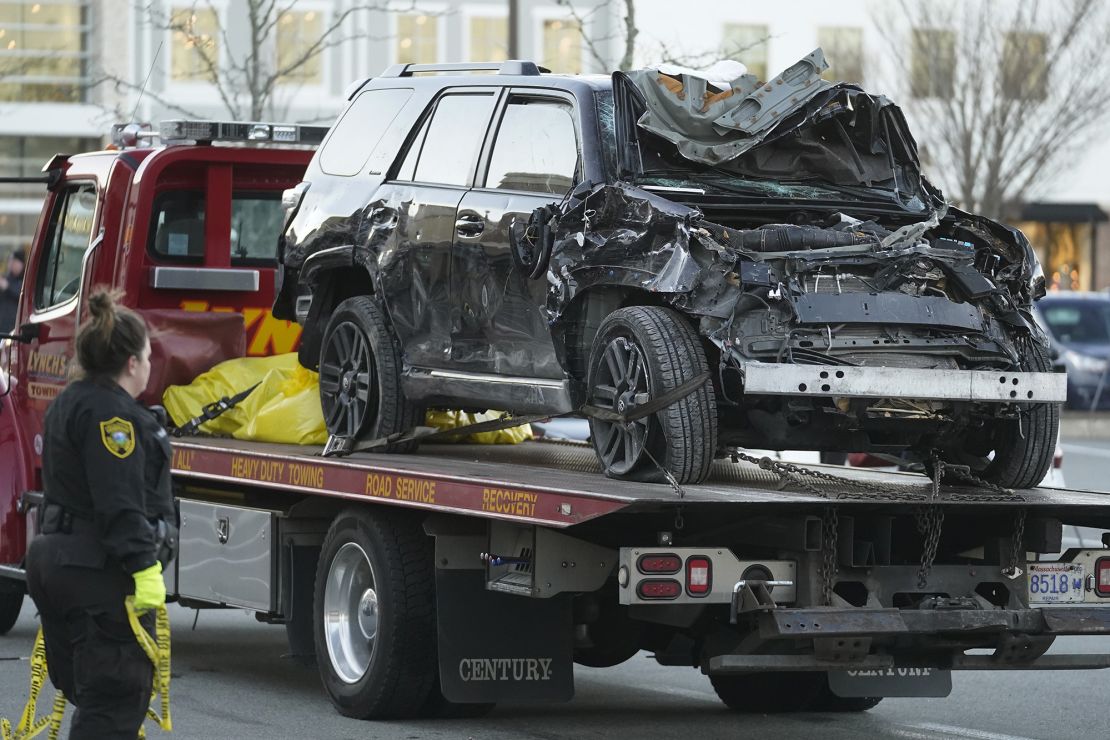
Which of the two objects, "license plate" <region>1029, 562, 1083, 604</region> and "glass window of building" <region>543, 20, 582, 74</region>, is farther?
"glass window of building" <region>543, 20, 582, 74</region>

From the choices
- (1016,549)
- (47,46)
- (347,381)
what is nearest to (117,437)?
(1016,549)

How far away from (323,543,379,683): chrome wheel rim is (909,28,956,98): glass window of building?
84.2 feet

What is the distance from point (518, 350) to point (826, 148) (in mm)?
1630

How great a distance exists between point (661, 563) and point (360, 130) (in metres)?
3.86

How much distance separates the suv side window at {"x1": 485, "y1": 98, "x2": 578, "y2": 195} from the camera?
28.7 feet

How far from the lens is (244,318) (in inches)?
456

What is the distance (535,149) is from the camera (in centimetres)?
895

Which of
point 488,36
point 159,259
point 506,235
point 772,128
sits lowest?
point 159,259

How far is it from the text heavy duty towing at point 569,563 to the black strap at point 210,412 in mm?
327

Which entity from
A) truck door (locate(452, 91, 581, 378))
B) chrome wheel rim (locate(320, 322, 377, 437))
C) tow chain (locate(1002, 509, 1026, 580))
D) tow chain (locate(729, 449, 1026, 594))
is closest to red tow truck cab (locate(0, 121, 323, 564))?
chrome wheel rim (locate(320, 322, 377, 437))

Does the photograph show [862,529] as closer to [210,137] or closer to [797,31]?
[210,137]

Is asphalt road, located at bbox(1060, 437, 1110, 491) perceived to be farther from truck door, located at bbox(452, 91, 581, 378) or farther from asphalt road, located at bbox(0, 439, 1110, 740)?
truck door, located at bbox(452, 91, 581, 378)

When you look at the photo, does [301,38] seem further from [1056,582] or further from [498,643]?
[1056,582]

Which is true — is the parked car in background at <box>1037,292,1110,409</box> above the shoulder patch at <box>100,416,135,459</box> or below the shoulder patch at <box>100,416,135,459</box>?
below
